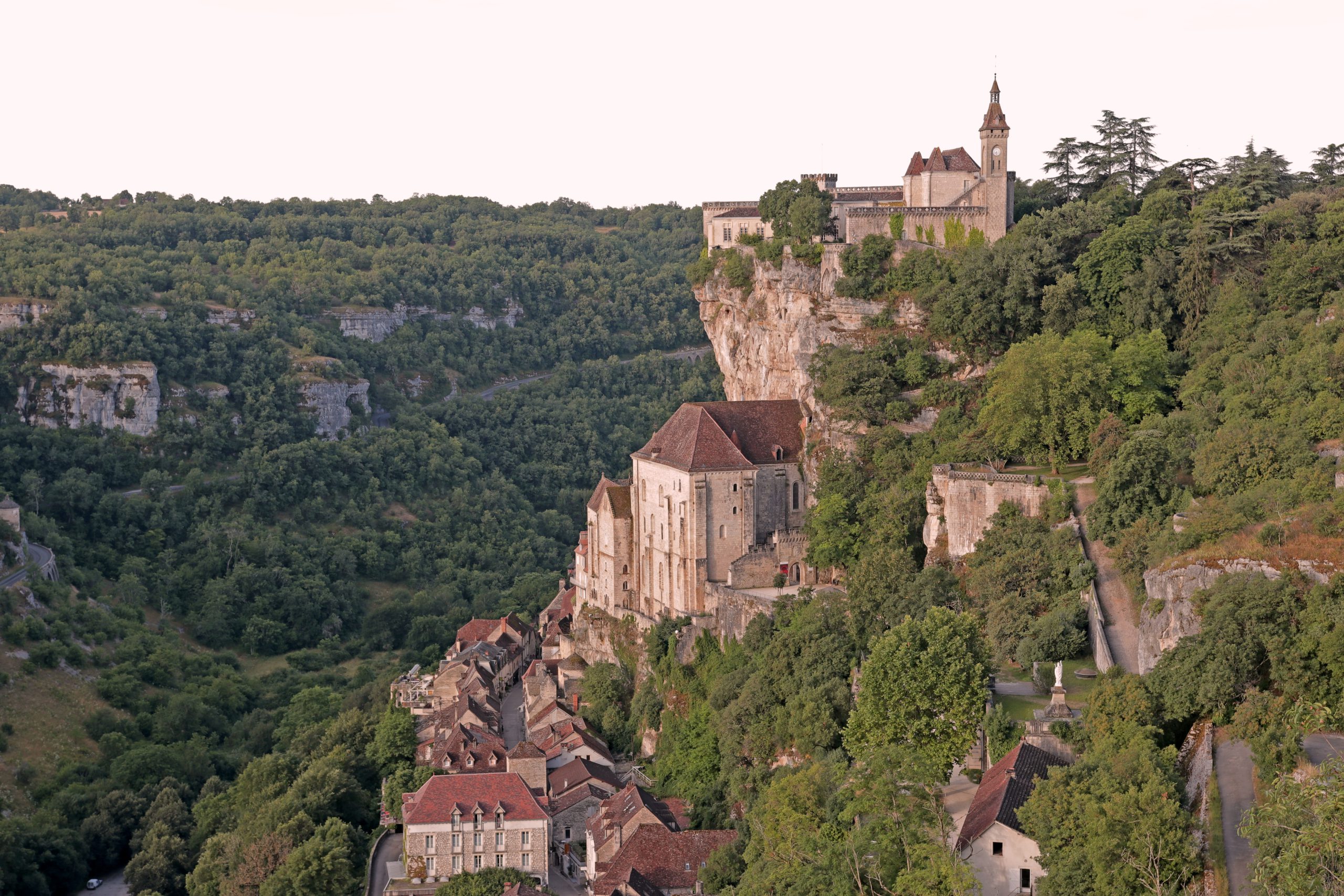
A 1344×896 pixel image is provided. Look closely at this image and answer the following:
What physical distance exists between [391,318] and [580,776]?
339 feet

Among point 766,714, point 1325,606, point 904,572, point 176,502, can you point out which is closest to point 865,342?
point 904,572

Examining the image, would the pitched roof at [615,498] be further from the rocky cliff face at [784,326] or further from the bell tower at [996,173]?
the bell tower at [996,173]

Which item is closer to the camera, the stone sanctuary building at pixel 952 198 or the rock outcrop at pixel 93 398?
the stone sanctuary building at pixel 952 198

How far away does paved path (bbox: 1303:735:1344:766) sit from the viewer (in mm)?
31203

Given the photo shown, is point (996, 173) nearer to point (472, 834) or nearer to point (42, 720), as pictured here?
point (472, 834)

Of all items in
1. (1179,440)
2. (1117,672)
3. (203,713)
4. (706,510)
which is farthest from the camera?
(203,713)

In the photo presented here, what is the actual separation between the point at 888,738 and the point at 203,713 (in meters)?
52.5

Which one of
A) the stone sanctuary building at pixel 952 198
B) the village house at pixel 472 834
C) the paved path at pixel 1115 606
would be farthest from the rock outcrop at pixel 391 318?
the paved path at pixel 1115 606

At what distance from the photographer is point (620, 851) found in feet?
158

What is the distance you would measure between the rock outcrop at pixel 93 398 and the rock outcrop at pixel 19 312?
519 cm

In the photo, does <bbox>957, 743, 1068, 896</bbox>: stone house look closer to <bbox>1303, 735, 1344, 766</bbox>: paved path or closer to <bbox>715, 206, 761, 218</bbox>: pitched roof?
<bbox>1303, 735, 1344, 766</bbox>: paved path

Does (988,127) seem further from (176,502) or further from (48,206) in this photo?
(48,206)

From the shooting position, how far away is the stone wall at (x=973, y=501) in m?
50.7

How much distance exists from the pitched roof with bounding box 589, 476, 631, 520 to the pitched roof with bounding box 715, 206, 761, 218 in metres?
15.4
